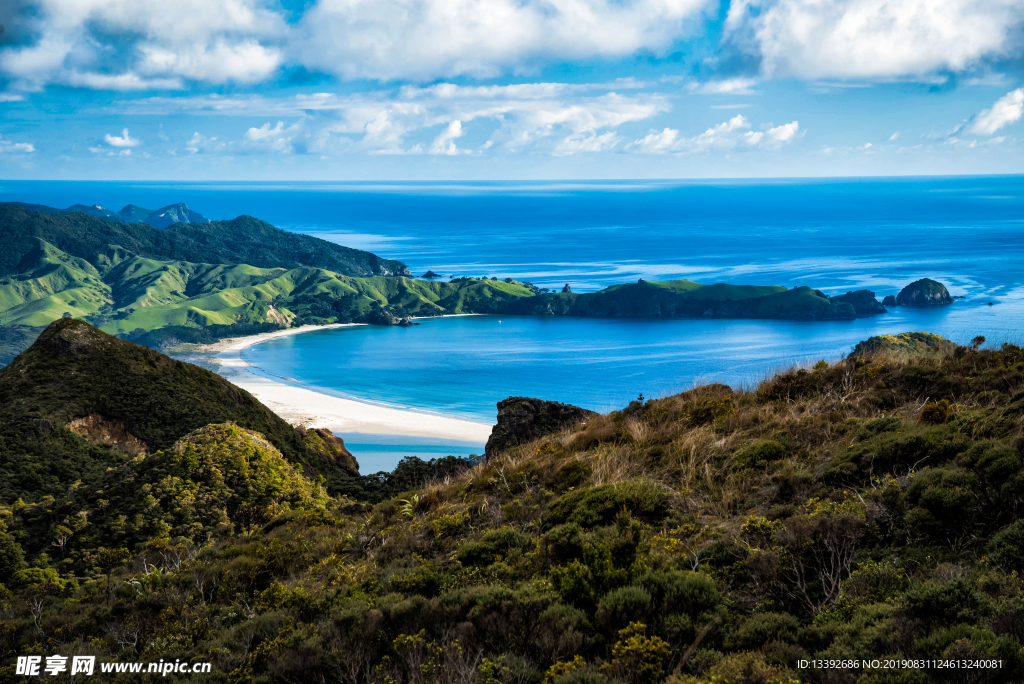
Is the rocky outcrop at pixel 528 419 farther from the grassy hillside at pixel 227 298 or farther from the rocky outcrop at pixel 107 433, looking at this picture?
the grassy hillside at pixel 227 298

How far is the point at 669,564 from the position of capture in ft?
23.4

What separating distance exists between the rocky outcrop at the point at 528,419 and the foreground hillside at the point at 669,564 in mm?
11437

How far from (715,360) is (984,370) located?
10011 cm

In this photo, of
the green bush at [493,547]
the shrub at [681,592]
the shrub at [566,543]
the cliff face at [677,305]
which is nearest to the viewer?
the shrub at [681,592]

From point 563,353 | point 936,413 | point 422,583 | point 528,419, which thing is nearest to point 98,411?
point 528,419

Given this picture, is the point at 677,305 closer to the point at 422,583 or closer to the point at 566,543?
the point at 566,543

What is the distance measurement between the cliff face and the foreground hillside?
133984mm

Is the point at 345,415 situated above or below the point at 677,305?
below

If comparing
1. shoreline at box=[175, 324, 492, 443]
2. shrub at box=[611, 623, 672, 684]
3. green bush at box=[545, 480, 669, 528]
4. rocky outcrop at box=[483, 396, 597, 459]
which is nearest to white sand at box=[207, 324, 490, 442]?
shoreline at box=[175, 324, 492, 443]

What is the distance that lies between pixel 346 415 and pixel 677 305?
87774 mm

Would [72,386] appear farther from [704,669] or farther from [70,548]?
[704,669]

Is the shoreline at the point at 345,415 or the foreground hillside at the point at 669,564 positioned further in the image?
the shoreline at the point at 345,415

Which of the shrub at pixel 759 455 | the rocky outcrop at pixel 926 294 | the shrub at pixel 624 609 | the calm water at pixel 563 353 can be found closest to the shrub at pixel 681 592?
the shrub at pixel 624 609

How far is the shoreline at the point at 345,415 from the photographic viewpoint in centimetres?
7919
